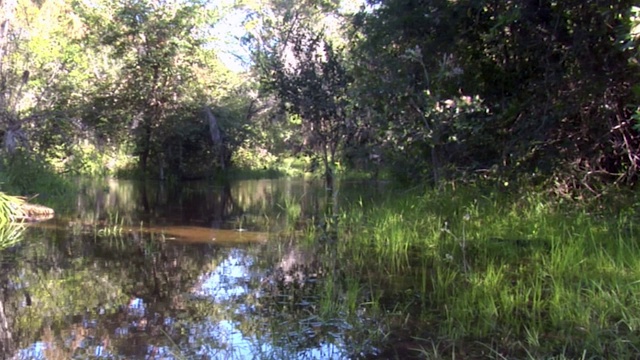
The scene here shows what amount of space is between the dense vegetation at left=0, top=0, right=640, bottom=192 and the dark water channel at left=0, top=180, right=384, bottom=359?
2.58 meters

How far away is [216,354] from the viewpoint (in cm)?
376

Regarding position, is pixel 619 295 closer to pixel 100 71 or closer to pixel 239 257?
pixel 239 257

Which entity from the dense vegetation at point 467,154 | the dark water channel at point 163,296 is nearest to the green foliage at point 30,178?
the dense vegetation at point 467,154

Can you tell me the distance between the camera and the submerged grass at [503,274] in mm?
3820

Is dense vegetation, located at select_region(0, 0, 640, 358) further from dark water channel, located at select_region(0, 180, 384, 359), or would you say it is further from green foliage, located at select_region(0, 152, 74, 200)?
dark water channel, located at select_region(0, 180, 384, 359)

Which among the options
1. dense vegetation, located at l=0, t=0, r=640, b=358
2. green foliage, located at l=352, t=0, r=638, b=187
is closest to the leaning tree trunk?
dense vegetation, located at l=0, t=0, r=640, b=358

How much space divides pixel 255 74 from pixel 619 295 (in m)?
30.0

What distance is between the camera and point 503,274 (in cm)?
515

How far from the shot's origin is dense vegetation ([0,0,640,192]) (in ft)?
23.1

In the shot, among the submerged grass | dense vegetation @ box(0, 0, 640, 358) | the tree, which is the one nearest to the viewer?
the submerged grass

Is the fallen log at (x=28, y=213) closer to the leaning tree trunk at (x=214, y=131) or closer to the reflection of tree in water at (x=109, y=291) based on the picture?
the reflection of tree in water at (x=109, y=291)

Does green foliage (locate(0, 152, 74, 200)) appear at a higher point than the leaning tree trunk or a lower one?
lower

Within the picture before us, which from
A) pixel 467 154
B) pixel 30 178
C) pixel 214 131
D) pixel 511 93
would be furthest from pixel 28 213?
pixel 214 131

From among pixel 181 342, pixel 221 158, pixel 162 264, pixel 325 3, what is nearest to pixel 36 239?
pixel 162 264
